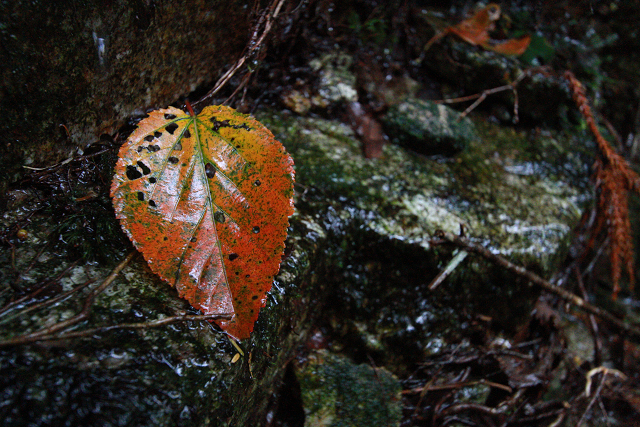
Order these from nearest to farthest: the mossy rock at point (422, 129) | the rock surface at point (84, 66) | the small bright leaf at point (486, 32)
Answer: the rock surface at point (84, 66), the mossy rock at point (422, 129), the small bright leaf at point (486, 32)

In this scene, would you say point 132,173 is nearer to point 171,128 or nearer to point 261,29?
point 171,128

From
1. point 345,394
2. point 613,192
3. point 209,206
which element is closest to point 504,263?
point 345,394

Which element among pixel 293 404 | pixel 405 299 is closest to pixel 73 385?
pixel 293 404

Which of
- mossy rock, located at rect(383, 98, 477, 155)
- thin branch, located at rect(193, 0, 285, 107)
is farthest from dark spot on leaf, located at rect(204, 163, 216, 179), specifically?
mossy rock, located at rect(383, 98, 477, 155)

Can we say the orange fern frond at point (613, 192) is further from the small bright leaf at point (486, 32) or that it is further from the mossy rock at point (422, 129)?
the mossy rock at point (422, 129)

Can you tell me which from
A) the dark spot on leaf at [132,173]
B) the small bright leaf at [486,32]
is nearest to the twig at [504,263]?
the dark spot on leaf at [132,173]

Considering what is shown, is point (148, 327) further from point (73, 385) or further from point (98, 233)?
point (98, 233)

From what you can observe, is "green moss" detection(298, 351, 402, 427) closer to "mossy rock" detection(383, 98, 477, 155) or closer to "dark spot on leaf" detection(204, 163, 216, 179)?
"dark spot on leaf" detection(204, 163, 216, 179)
